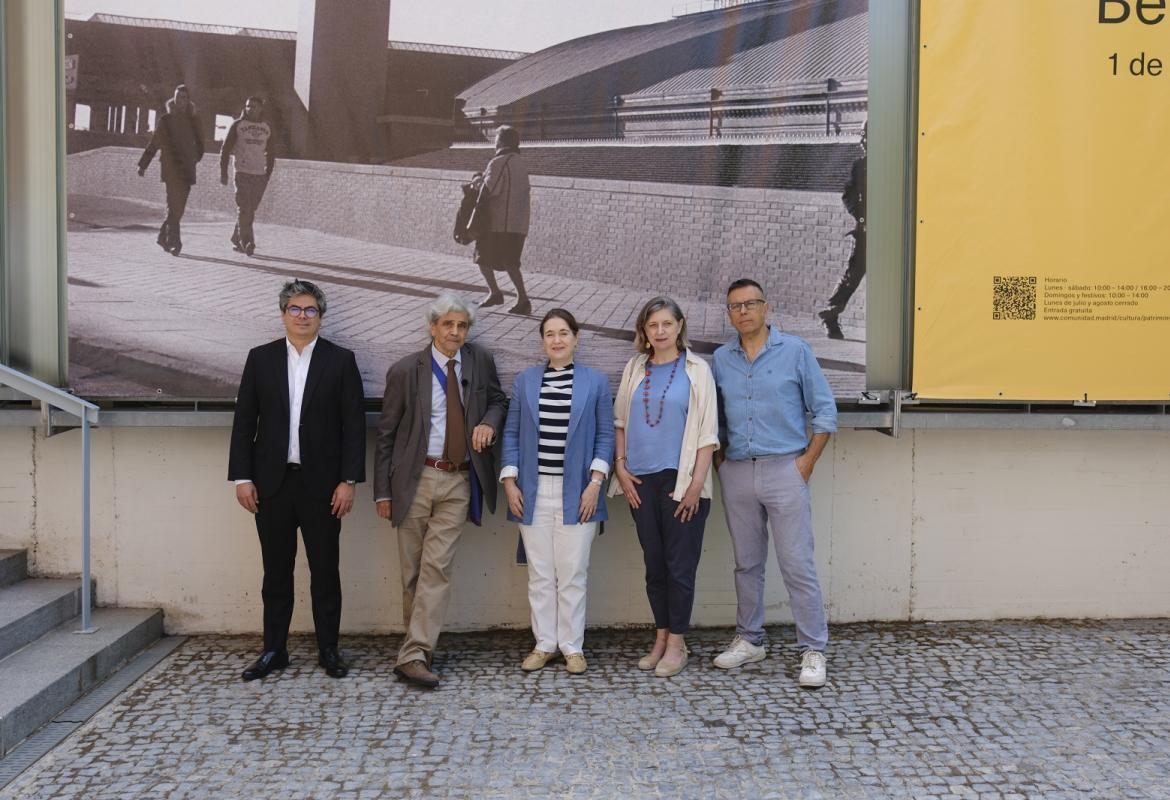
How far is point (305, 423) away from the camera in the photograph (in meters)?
4.23

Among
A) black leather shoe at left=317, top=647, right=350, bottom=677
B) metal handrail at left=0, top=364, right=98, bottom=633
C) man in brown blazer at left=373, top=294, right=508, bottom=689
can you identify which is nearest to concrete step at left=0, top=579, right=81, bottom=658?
metal handrail at left=0, top=364, right=98, bottom=633

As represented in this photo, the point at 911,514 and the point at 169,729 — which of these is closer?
the point at 169,729

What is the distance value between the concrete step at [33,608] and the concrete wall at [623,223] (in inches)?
85.6

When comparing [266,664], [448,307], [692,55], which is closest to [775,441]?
[448,307]

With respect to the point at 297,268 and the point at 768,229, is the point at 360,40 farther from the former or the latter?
the point at 768,229

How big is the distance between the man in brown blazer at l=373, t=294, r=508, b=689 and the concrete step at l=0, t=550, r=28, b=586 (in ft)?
6.84

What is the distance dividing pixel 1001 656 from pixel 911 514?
3.03 feet

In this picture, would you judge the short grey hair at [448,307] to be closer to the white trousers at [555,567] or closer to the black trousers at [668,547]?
the white trousers at [555,567]

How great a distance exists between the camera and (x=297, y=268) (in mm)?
4734

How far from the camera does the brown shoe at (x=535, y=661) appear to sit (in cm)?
434

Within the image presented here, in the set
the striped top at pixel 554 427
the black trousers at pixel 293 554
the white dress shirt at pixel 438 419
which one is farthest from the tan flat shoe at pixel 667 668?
the black trousers at pixel 293 554

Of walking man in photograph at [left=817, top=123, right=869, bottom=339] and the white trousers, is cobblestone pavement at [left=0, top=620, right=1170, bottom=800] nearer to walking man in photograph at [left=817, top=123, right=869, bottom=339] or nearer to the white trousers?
the white trousers

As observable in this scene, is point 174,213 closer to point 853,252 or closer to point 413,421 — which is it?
point 413,421

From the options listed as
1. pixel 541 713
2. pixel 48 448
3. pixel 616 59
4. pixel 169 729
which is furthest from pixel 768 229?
pixel 48 448
